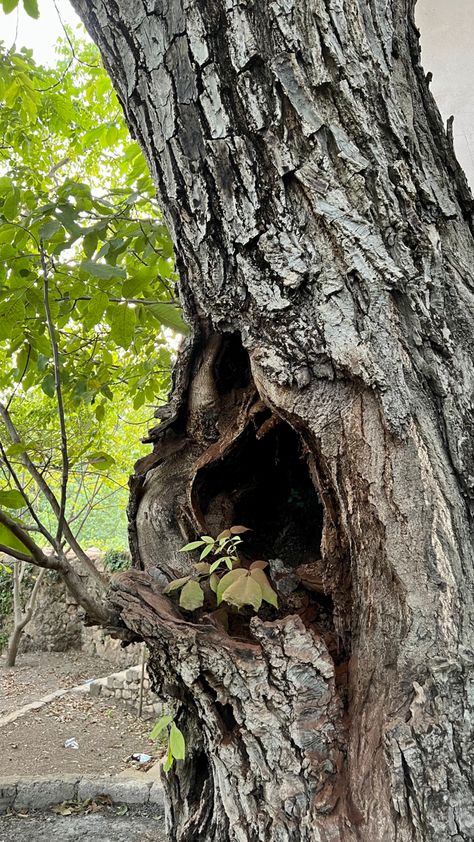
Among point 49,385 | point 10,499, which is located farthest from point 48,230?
point 10,499

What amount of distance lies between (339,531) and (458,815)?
0.46 meters

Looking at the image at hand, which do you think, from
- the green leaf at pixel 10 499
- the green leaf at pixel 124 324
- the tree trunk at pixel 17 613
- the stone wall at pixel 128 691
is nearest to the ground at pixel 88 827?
the stone wall at pixel 128 691

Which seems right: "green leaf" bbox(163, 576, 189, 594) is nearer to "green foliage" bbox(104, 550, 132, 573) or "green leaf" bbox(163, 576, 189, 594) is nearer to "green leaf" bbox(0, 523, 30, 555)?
"green leaf" bbox(0, 523, 30, 555)

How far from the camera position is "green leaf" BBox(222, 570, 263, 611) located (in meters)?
1.08

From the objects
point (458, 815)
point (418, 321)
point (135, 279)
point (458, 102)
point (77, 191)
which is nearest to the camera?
point (458, 815)

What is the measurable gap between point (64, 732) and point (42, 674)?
210 centimetres

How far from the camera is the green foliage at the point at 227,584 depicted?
1088 mm

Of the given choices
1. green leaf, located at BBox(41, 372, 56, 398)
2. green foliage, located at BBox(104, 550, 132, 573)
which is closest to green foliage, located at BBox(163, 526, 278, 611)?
green leaf, located at BBox(41, 372, 56, 398)

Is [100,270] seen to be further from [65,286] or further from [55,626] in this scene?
[55,626]

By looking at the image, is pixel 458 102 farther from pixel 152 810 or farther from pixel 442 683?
pixel 152 810

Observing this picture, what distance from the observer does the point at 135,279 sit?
5.83 ft

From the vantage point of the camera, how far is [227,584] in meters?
1.13

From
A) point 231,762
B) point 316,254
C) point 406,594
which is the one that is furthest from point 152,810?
point 316,254

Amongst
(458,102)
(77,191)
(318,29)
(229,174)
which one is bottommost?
(229,174)
